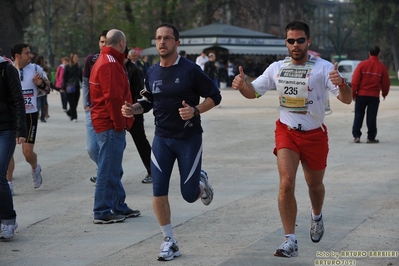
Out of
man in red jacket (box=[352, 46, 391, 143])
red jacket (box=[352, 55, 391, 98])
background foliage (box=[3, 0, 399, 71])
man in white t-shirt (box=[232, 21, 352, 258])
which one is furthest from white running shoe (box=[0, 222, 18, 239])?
background foliage (box=[3, 0, 399, 71])

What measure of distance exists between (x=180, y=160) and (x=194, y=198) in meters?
0.37

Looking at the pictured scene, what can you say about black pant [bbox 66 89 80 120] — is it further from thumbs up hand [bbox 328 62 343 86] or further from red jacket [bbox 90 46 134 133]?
thumbs up hand [bbox 328 62 343 86]

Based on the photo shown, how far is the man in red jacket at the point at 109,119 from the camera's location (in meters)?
8.38

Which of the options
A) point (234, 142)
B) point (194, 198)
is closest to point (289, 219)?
point (194, 198)

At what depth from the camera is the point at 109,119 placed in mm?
8516

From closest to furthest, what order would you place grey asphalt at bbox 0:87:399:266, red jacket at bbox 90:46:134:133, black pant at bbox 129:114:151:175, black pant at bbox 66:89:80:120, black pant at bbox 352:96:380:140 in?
1. grey asphalt at bbox 0:87:399:266
2. red jacket at bbox 90:46:134:133
3. black pant at bbox 129:114:151:175
4. black pant at bbox 352:96:380:140
5. black pant at bbox 66:89:80:120

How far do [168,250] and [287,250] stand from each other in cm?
97

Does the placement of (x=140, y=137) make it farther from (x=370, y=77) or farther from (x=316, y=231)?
(x=370, y=77)

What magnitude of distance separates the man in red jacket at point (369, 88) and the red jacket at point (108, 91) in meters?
8.48

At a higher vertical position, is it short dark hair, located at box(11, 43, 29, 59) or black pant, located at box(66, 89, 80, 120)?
short dark hair, located at box(11, 43, 29, 59)

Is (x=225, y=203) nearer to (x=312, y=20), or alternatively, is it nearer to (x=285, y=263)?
(x=285, y=263)

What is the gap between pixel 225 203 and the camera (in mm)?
9539

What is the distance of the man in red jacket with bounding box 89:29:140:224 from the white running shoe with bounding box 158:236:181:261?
1.78 m

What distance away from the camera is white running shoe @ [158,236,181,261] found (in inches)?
267
